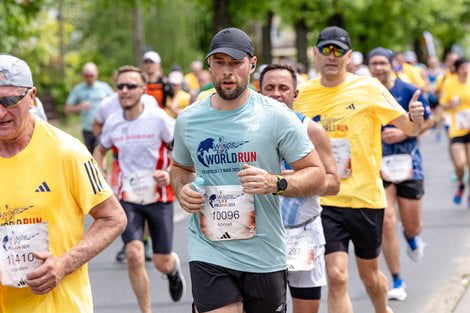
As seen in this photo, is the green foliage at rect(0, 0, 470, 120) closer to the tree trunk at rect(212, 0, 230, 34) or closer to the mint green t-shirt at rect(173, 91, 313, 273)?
the tree trunk at rect(212, 0, 230, 34)

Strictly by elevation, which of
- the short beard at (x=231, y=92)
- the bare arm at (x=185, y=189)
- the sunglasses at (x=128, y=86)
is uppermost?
the sunglasses at (x=128, y=86)

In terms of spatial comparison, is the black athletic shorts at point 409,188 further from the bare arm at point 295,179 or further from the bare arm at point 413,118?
the bare arm at point 295,179

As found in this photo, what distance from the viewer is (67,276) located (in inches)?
165

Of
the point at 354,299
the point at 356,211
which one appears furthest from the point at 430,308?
the point at 356,211

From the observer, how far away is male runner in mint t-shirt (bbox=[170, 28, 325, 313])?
4.93 metres

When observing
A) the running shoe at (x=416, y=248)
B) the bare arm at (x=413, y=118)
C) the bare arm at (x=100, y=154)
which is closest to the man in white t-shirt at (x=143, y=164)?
the bare arm at (x=100, y=154)

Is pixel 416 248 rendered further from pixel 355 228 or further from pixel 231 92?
pixel 231 92

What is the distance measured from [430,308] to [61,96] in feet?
106

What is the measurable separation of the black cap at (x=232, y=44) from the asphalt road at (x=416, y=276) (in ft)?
12.4

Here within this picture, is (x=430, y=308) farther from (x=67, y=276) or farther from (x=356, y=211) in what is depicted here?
(x=67, y=276)

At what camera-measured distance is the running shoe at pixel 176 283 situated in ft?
28.3

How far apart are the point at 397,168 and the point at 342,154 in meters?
2.60

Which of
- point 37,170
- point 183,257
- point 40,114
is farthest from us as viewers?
point 183,257

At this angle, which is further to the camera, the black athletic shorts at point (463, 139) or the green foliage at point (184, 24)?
the green foliage at point (184, 24)
